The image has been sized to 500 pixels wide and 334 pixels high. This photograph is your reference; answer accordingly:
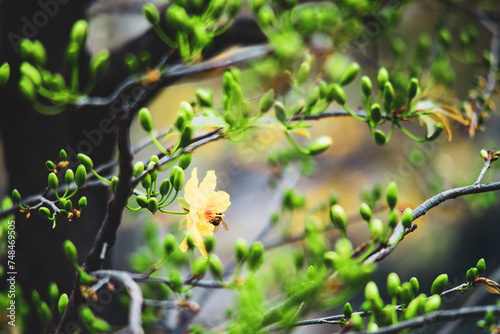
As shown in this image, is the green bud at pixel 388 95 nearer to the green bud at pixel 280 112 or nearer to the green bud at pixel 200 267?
the green bud at pixel 280 112

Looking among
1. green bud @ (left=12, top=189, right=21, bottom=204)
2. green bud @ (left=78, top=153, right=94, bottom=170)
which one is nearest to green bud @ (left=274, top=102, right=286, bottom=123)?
green bud @ (left=78, top=153, right=94, bottom=170)

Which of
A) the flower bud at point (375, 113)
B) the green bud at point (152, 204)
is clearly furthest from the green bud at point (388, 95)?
the green bud at point (152, 204)

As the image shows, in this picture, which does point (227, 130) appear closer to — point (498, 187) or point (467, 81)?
point (498, 187)

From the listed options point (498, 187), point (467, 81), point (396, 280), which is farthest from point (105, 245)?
point (467, 81)

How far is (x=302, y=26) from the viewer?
1013mm

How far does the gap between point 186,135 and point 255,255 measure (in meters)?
0.18

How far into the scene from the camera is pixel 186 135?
49 centimetres

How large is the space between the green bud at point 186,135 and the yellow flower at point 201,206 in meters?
0.05

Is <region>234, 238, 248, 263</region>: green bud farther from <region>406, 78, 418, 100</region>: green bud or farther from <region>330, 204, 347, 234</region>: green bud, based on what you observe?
<region>406, 78, 418, 100</region>: green bud

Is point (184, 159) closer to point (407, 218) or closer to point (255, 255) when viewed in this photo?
point (255, 255)

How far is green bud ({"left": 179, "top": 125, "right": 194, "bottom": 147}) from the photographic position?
48 centimetres

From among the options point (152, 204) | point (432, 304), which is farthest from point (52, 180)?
point (432, 304)

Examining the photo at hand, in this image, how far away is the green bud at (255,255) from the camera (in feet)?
1.77

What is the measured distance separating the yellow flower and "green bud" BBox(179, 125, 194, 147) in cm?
5
